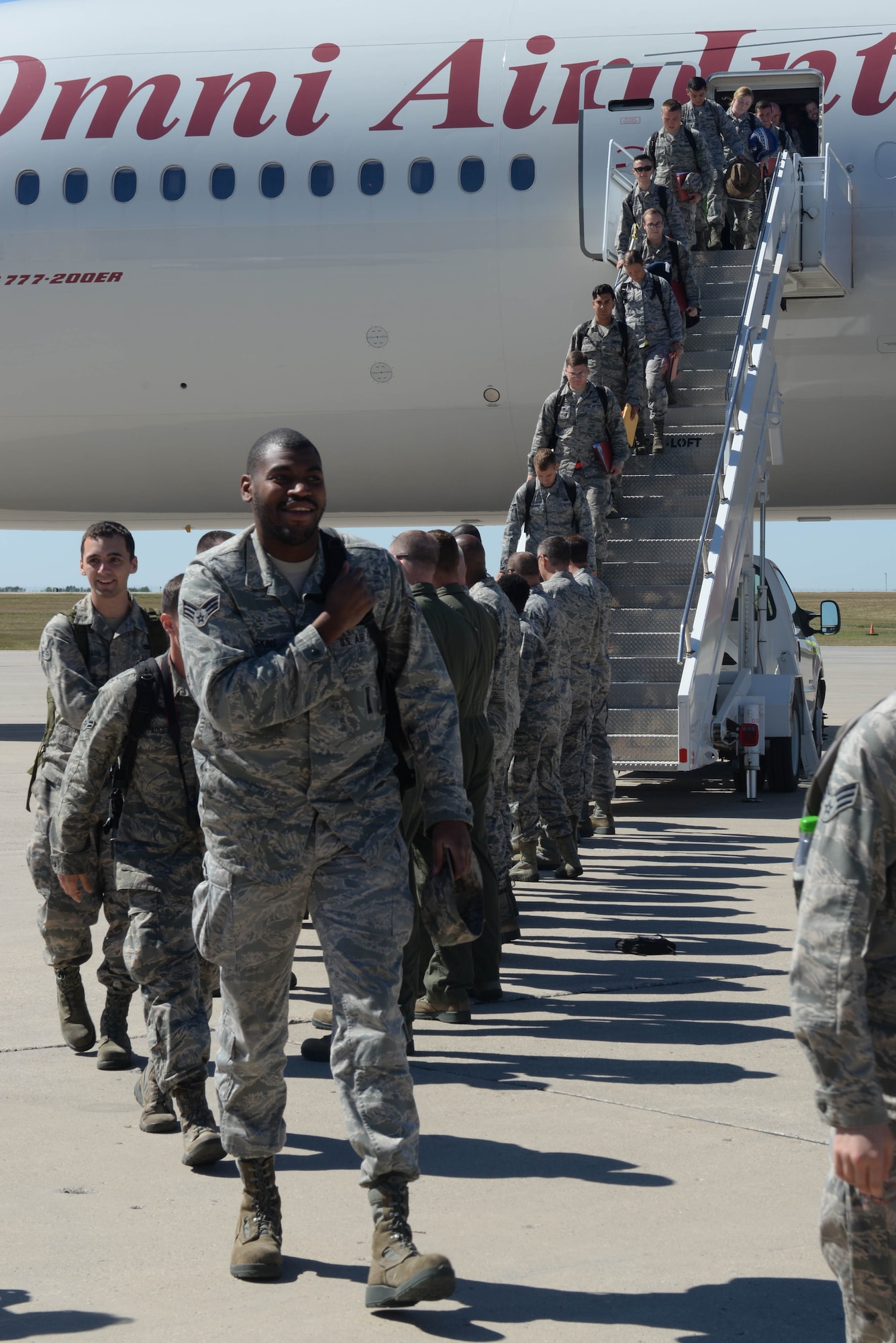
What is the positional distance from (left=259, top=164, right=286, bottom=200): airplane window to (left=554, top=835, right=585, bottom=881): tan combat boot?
7647mm

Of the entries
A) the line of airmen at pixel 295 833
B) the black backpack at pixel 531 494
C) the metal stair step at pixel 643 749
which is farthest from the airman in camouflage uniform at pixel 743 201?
the line of airmen at pixel 295 833

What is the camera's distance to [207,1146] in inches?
181

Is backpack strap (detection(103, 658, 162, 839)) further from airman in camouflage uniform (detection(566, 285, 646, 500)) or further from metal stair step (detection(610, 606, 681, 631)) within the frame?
airman in camouflage uniform (detection(566, 285, 646, 500))

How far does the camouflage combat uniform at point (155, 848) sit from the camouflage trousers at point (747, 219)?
1104 centimetres

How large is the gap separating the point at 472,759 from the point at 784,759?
7223 mm

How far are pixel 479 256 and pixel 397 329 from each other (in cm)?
96

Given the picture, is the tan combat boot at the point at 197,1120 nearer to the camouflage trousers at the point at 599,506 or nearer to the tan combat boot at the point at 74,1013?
the tan combat boot at the point at 74,1013

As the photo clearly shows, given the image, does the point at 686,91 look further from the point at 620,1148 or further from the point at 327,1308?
the point at 327,1308

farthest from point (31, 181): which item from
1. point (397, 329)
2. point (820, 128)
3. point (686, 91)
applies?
point (820, 128)

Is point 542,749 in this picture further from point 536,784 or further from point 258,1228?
point 258,1228

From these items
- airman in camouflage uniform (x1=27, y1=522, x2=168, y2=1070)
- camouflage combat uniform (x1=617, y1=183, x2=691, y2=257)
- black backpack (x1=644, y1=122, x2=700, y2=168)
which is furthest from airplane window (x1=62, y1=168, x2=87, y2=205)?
airman in camouflage uniform (x1=27, y1=522, x2=168, y2=1070)

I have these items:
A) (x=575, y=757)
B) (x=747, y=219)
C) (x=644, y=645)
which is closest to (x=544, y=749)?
(x=575, y=757)

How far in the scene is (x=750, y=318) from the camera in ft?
42.1

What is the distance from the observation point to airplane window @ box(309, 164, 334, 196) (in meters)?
14.5
